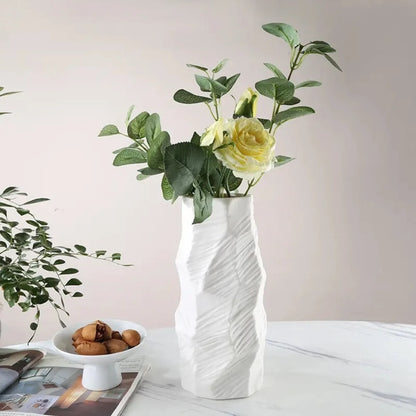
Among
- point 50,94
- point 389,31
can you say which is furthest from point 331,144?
point 50,94

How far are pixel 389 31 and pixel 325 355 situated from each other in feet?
4.26

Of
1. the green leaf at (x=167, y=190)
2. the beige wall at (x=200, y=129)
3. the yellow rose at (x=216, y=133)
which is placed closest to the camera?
the yellow rose at (x=216, y=133)

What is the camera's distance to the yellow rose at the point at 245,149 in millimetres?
876

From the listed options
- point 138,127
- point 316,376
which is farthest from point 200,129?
point 316,376

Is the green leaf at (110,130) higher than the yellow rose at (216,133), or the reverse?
the green leaf at (110,130)

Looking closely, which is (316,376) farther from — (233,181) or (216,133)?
(216,133)

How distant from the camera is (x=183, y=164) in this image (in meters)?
0.88

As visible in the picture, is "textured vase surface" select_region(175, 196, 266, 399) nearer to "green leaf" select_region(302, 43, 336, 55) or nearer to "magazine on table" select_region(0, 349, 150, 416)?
"magazine on table" select_region(0, 349, 150, 416)

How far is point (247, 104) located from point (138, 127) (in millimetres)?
194

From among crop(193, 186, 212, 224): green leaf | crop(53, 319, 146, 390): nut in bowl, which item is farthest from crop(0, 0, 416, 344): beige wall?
crop(193, 186, 212, 224): green leaf

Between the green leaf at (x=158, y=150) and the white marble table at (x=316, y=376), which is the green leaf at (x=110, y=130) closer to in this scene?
the green leaf at (x=158, y=150)

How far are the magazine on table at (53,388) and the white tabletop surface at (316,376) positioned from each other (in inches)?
1.1

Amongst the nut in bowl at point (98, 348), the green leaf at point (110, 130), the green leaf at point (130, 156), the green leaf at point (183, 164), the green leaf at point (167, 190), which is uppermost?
the green leaf at point (110, 130)

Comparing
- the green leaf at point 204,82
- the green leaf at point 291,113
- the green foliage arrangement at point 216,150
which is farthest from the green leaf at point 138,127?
the green leaf at point 291,113
